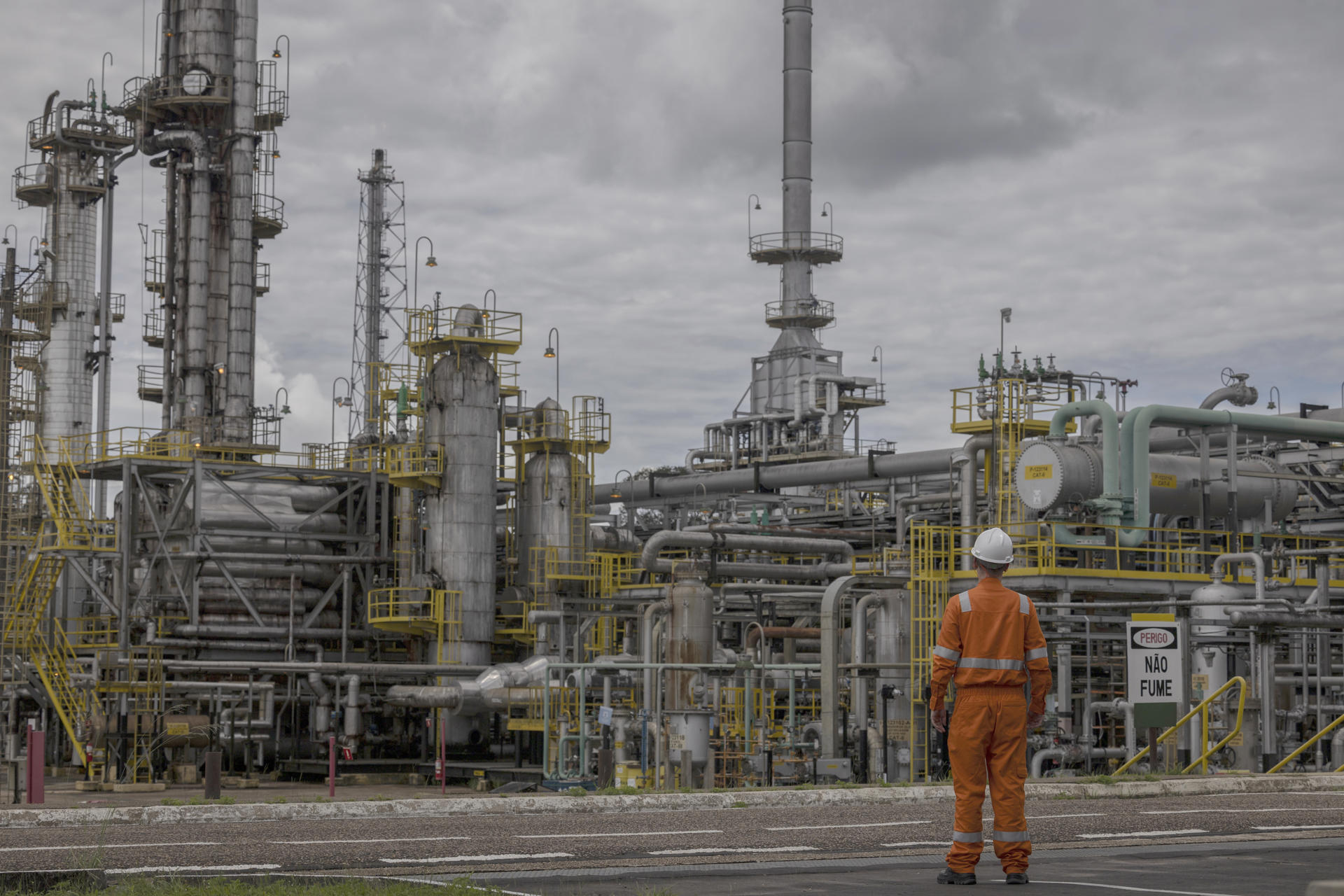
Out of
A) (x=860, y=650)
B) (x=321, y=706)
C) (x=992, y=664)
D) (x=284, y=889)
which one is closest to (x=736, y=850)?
(x=992, y=664)

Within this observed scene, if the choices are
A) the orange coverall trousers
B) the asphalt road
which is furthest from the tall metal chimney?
the orange coverall trousers

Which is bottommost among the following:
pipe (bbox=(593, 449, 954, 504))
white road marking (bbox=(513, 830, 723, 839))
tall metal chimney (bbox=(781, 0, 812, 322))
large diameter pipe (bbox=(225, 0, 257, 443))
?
white road marking (bbox=(513, 830, 723, 839))

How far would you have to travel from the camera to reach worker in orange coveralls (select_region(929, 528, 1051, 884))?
8.45 m

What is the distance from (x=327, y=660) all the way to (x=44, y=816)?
2516 cm

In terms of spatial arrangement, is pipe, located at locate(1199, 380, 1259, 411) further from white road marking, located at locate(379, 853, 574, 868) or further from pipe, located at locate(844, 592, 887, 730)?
white road marking, located at locate(379, 853, 574, 868)

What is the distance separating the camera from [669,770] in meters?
25.6

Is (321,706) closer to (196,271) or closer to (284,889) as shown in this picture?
(196,271)

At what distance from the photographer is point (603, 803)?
547 inches

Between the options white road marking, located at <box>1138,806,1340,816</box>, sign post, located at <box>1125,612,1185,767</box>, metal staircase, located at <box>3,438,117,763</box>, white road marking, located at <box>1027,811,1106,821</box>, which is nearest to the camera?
white road marking, located at <box>1027,811,1106,821</box>

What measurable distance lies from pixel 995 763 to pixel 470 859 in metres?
3.11

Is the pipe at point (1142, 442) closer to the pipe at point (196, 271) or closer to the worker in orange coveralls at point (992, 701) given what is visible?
the worker in orange coveralls at point (992, 701)

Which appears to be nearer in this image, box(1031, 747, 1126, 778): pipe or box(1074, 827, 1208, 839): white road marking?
box(1074, 827, 1208, 839): white road marking

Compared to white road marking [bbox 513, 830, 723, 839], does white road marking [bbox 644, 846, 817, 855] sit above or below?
above

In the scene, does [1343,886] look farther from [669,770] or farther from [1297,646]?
[1297,646]
